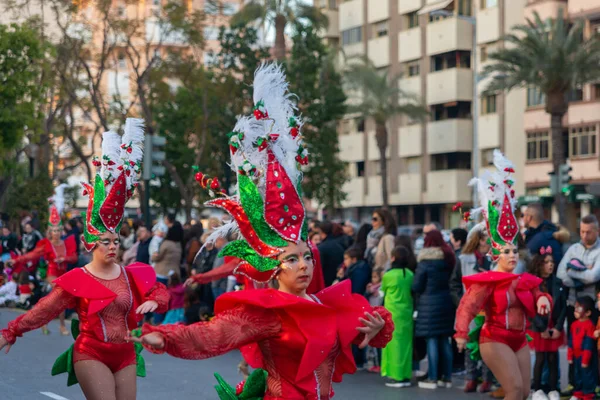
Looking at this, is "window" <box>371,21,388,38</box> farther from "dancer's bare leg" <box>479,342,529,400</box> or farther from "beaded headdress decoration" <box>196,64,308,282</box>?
"beaded headdress decoration" <box>196,64,308,282</box>

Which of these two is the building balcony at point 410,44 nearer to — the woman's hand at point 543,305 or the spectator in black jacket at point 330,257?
the spectator in black jacket at point 330,257

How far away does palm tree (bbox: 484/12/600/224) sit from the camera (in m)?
37.0

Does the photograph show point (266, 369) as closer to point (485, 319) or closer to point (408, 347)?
point (485, 319)

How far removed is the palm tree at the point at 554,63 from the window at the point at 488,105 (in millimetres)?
14779

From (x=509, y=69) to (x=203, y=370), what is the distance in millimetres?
26099

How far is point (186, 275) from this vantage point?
19.7 meters

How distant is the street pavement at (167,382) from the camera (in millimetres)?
12141

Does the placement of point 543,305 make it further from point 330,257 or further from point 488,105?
point 488,105

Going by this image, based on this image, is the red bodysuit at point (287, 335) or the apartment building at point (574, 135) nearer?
the red bodysuit at point (287, 335)

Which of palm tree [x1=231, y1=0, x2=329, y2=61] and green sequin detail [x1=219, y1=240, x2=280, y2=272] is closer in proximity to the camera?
green sequin detail [x1=219, y1=240, x2=280, y2=272]

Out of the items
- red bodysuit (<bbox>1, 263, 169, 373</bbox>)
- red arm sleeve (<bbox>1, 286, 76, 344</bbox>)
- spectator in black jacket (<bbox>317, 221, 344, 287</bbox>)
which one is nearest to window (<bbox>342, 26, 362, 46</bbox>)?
spectator in black jacket (<bbox>317, 221, 344, 287</bbox>)

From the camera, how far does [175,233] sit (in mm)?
19125

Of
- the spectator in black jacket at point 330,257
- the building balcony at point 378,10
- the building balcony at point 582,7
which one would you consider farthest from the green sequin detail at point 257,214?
the building balcony at point 378,10

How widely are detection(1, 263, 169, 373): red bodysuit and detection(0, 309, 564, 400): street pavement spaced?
3788mm
